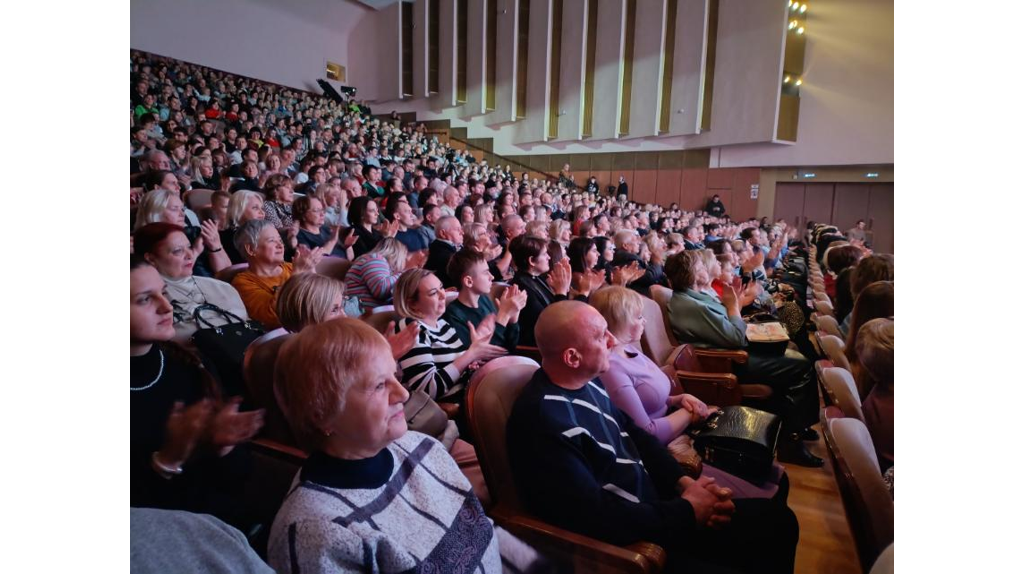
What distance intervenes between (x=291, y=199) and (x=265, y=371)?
58.9 inches

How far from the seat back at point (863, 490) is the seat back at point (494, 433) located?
0.47 m

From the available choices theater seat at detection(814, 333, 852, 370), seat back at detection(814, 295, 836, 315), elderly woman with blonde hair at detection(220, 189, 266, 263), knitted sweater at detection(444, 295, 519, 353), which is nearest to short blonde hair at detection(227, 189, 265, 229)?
elderly woman with blonde hair at detection(220, 189, 266, 263)

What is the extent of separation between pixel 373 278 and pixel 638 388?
0.76 m

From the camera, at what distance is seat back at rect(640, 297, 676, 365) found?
1.51 metres

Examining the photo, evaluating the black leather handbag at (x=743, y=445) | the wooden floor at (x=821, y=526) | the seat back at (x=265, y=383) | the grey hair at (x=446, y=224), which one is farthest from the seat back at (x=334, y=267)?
the wooden floor at (x=821, y=526)

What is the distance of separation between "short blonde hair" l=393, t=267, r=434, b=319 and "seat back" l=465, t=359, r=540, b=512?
0.35 meters

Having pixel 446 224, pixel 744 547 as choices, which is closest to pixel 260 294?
pixel 744 547

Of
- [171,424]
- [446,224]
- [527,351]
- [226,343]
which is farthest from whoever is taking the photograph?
[446,224]

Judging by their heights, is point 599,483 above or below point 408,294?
below

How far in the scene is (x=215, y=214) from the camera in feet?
3.70

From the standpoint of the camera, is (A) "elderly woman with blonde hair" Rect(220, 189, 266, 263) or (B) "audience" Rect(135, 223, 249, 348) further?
(A) "elderly woman with blonde hair" Rect(220, 189, 266, 263)

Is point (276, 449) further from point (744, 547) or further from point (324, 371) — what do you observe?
point (744, 547)

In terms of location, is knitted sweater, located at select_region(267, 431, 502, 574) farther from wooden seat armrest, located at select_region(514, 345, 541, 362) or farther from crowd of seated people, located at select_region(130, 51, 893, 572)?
wooden seat armrest, located at select_region(514, 345, 541, 362)

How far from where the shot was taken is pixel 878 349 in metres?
0.73
